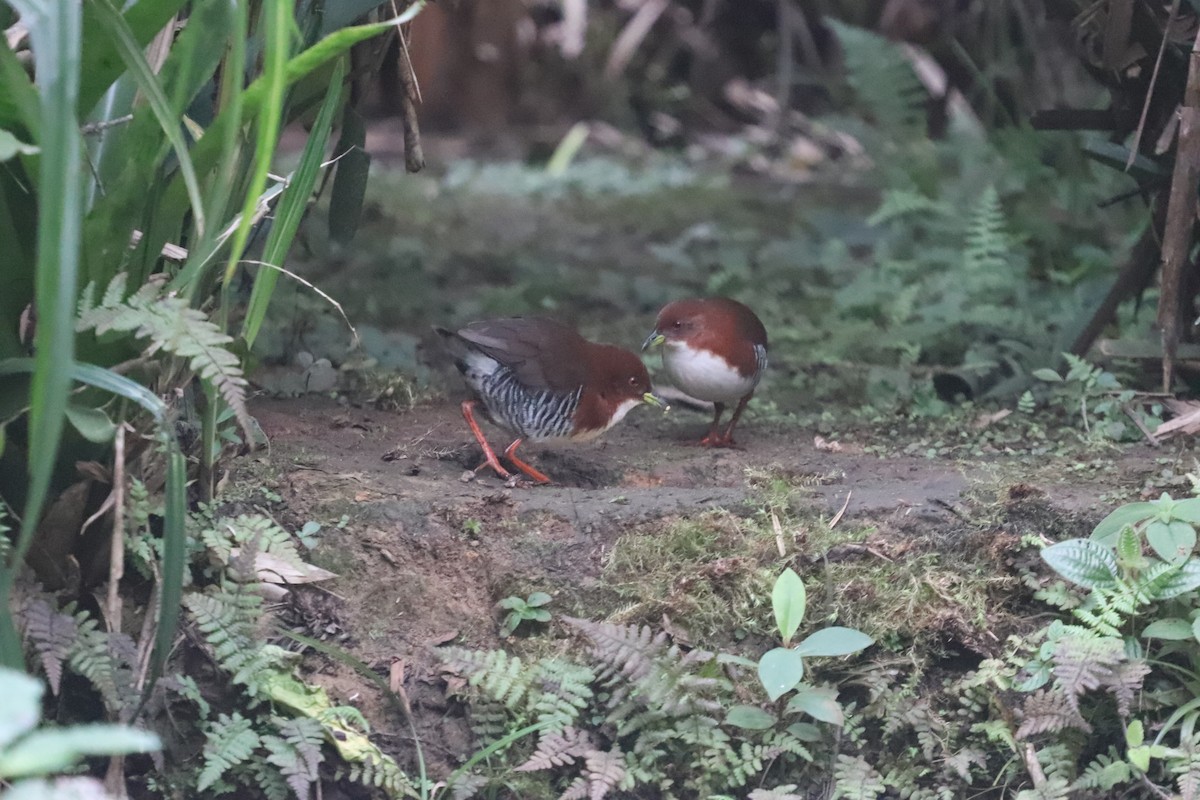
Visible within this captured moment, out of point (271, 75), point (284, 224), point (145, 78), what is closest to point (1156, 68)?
point (284, 224)

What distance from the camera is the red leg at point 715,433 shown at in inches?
174

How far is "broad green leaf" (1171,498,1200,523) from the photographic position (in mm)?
3000

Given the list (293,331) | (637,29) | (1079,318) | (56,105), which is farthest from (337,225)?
(637,29)

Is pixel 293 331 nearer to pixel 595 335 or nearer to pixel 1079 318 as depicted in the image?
pixel 595 335

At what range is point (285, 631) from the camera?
2.91 meters

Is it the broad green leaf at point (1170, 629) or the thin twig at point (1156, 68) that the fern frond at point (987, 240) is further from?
the broad green leaf at point (1170, 629)

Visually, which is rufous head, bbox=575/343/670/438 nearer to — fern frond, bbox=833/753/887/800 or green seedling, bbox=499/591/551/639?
green seedling, bbox=499/591/551/639

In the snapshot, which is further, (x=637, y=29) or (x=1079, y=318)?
(x=637, y=29)

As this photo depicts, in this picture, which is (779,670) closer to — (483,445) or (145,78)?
(483,445)

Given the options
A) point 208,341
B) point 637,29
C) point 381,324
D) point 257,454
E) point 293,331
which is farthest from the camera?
point 637,29

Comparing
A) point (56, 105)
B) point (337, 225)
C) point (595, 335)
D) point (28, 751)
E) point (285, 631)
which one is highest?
point (56, 105)

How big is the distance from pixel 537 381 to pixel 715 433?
798 millimetres

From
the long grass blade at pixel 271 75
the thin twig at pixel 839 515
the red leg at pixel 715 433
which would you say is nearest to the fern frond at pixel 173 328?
the long grass blade at pixel 271 75

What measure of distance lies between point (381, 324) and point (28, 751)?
4404 mm
